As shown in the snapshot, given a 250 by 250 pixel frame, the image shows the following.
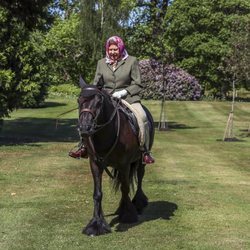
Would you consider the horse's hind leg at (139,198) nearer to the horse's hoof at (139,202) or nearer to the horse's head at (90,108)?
the horse's hoof at (139,202)

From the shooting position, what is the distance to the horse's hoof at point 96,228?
760cm

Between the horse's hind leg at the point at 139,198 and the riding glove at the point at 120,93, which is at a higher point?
the riding glove at the point at 120,93

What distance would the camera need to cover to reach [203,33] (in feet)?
207

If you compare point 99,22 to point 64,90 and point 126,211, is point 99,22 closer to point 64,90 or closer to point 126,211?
point 64,90

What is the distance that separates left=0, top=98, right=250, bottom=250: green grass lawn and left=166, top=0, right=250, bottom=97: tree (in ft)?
136

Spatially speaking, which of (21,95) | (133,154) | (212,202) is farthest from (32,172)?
(21,95)

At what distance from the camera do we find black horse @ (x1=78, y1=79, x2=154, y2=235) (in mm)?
6992

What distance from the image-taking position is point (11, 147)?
20.0 m

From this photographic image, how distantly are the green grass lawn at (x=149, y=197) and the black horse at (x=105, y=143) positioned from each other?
27 cm

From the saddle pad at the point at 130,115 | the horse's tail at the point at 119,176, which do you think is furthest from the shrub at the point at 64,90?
the saddle pad at the point at 130,115

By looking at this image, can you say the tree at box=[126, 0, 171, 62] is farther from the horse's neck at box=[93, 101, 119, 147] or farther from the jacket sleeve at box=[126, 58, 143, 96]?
the horse's neck at box=[93, 101, 119, 147]

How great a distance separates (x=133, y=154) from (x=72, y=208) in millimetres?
1895

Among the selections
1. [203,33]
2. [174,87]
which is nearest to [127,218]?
[174,87]

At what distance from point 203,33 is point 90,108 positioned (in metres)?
58.0
